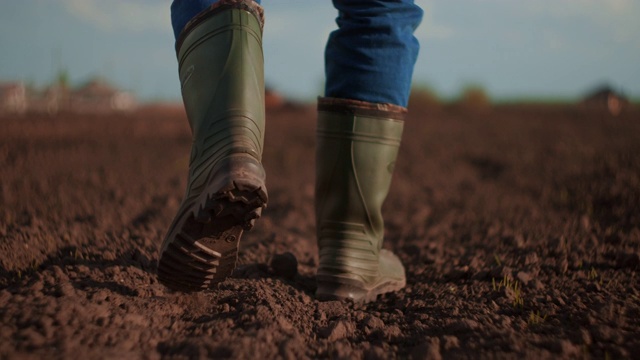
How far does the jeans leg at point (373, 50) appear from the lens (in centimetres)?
188

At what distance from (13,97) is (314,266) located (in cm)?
770

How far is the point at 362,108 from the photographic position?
1925 millimetres

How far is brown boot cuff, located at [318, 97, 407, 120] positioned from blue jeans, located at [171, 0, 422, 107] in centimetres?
2

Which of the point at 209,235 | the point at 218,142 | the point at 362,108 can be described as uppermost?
the point at 362,108

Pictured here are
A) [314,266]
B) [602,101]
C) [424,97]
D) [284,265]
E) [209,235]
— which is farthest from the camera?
[424,97]

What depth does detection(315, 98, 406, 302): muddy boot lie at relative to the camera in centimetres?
194

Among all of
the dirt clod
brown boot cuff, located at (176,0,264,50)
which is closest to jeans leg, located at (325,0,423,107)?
brown boot cuff, located at (176,0,264,50)

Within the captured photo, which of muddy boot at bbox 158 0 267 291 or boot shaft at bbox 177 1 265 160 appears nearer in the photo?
muddy boot at bbox 158 0 267 291

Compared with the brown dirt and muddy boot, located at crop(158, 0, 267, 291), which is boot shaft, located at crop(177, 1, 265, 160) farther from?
the brown dirt

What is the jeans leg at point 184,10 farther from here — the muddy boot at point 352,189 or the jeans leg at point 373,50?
the muddy boot at point 352,189

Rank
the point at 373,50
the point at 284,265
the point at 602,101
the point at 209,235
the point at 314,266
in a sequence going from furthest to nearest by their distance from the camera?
the point at 602,101, the point at 314,266, the point at 284,265, the point at 373,50, the point at 209,235

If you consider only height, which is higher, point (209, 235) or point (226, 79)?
point (226, 79)

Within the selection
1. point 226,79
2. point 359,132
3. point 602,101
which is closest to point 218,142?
point 226,79

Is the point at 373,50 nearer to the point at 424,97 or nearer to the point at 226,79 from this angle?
the point at 226,79
